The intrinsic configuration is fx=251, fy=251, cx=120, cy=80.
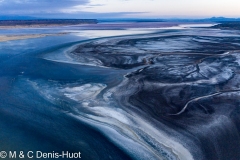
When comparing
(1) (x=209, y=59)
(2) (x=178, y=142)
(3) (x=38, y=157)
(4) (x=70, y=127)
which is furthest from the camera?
(1) (x=209, y=59)

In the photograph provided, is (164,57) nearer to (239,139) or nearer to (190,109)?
(190,109)

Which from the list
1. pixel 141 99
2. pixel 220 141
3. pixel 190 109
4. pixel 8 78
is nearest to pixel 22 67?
pixel 8 78

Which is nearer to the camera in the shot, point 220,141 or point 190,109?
point 220,141
